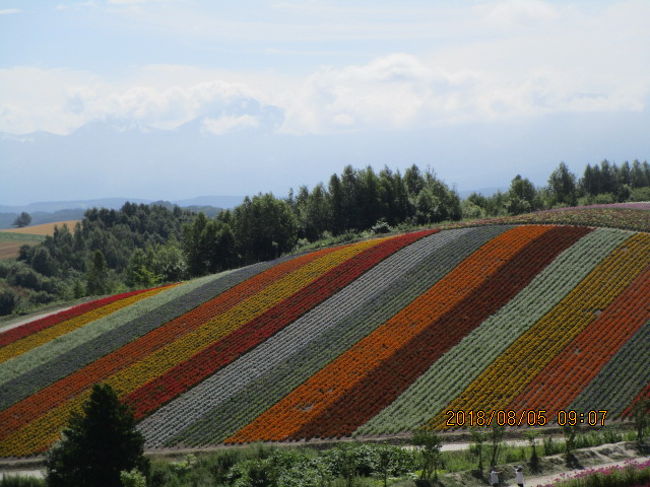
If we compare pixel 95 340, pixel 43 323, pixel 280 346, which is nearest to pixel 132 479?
pixel 280 346

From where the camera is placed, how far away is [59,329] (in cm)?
4384

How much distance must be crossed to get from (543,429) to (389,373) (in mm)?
7743

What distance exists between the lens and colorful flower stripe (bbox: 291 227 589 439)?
27406 mm

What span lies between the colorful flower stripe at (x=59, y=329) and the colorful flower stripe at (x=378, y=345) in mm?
20184

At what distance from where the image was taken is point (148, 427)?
2930 cm

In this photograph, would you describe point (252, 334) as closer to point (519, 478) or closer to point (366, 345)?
point (366, 345)

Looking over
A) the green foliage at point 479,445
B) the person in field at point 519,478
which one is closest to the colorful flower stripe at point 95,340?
the green foliage at point 479,445

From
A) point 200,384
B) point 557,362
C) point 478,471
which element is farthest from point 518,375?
point 200,384

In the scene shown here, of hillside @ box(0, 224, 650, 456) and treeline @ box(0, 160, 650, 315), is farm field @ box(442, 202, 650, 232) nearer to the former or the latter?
hillside @ box(0, 224, 650, 456)

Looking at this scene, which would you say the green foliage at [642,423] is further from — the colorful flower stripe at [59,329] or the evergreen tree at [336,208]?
the evergreen tree at [336,208]

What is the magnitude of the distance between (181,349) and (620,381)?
22015mm

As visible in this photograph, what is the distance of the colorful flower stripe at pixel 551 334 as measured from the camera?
27.0 metres

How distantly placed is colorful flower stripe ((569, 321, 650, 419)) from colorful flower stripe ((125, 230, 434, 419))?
1680 centimetres

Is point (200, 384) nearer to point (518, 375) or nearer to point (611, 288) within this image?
point (518, 375)
